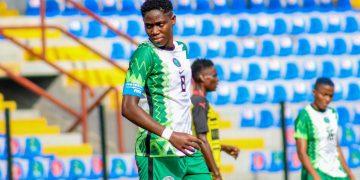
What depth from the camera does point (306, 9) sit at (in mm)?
20312

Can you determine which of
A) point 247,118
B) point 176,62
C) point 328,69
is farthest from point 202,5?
point 176,62

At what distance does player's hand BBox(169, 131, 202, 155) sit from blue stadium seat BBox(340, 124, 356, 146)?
9422 millimetres

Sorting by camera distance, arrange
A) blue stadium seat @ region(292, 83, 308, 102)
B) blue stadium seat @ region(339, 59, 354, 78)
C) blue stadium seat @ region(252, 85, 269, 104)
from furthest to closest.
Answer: blue stadium seat @ region(339, 59, 354, 78) → blue stadium seat @ region(292, 83, 308, 102) → blue stadium seat @ region(252, 85, 269, 104)

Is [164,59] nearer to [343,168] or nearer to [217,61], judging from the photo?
[343,168]

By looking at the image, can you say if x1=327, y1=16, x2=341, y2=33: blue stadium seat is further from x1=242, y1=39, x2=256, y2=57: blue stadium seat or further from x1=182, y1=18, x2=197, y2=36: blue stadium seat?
x1=182, y1=18, x2=197, y2=36: blue stadium seat

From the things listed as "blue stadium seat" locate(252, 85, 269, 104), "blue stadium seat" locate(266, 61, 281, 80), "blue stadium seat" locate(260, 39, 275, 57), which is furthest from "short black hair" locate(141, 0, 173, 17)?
"blue stadium seat" locate(260, 39, 275, 57)

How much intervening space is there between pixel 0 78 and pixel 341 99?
524cm

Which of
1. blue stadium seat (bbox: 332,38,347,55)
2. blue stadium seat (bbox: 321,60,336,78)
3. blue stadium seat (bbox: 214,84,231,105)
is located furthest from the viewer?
blue stadium seat (bbox: 332,38,347,55)

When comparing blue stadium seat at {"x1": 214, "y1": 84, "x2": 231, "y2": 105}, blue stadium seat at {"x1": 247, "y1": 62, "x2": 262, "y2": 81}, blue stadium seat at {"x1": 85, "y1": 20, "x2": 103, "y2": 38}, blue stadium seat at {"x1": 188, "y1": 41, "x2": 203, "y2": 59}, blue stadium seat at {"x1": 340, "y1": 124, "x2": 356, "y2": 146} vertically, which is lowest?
blue stadium seat at {"x1": 340, "y1": 124, "x2": 356, "y2": 146}

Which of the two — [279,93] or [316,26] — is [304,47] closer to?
[316,26]

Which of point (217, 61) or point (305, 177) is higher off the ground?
point (217, 61)

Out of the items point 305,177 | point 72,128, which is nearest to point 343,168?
point 305,177

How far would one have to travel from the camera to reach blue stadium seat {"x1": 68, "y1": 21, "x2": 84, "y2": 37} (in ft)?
58.9

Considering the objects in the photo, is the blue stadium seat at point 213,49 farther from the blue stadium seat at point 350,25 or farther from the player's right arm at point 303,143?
the player's right arm at point 303,143
